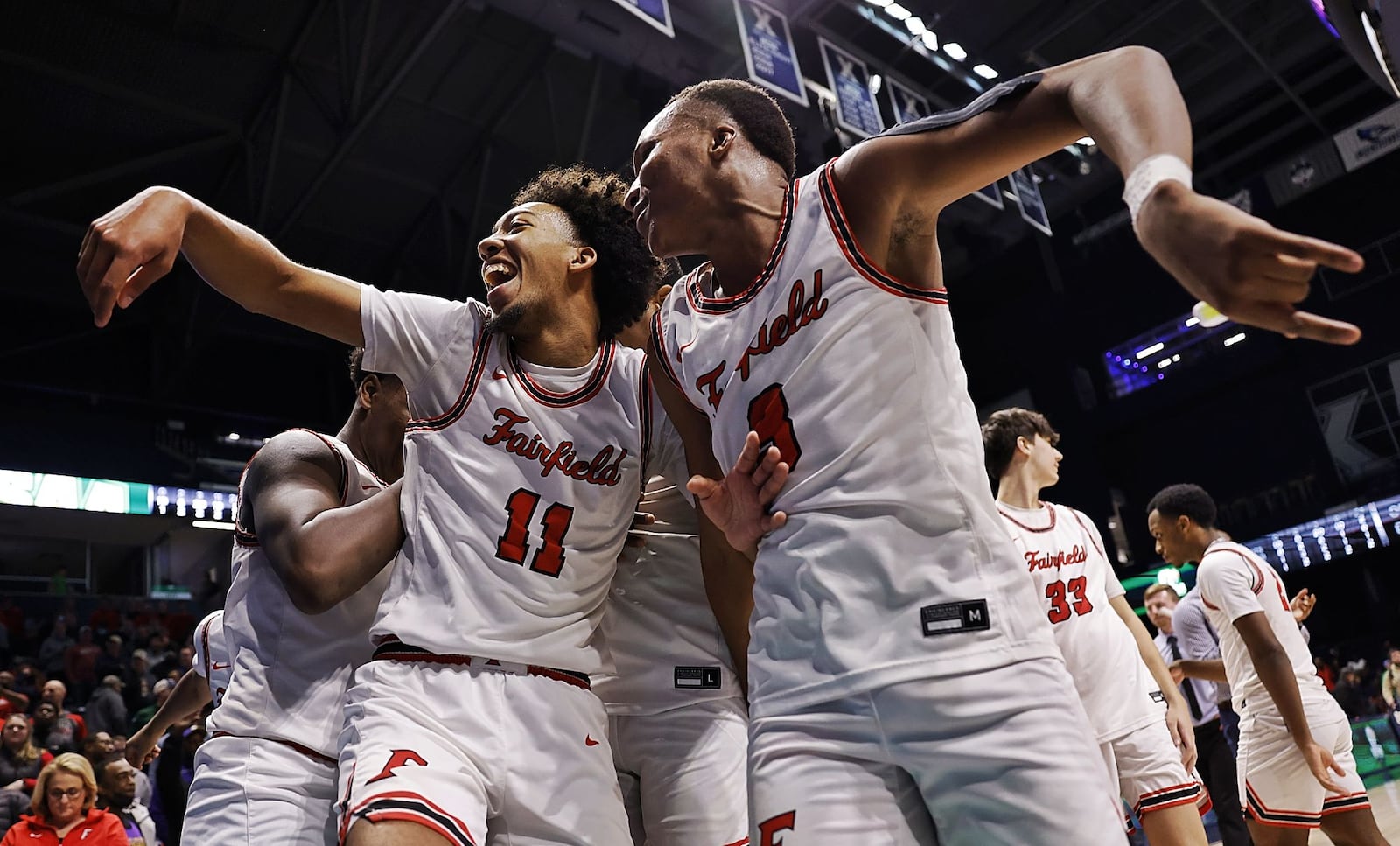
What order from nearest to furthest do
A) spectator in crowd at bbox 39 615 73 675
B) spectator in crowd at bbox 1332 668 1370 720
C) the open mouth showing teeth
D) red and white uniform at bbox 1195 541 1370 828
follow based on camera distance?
the open mouth showing teeth, red and white uniform at bbox 1195 541 1370 828, spectator in crowd at bbox 39 615 73 675, spectator in crowd at bbox 1332 668 1370 720

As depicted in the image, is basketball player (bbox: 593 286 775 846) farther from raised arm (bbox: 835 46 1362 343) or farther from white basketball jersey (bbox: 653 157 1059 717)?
raised arm (bbox: 835 46 1362 343)

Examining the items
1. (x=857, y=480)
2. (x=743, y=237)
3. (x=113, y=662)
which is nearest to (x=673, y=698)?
(x=857, y=480)

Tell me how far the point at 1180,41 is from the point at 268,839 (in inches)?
670

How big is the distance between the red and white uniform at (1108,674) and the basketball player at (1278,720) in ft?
2.49

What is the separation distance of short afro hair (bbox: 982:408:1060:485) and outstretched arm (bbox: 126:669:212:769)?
10.8ft

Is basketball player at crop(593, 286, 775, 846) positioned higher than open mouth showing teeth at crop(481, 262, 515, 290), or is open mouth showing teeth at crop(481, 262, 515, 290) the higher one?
open mouth showing teeth at crop(481, 262, 515, 290)

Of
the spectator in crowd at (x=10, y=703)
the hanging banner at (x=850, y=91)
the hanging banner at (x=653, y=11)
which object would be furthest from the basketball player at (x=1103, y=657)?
the spectator in crowd at (x=10, y=703)

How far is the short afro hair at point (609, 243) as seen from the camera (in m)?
2.91

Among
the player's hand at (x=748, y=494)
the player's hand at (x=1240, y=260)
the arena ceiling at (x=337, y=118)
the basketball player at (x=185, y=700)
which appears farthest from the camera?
the arena ceiling at (x=337, y=118)

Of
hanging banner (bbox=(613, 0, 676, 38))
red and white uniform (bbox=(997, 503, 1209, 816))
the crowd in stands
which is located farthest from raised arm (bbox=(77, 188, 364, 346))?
hanging banner (bbox=(613, 0, 676, 38))

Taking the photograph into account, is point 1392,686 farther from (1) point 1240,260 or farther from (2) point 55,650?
(2) point 55,650

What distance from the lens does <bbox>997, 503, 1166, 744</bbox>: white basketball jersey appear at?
4.06 metres

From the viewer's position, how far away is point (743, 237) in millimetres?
2170

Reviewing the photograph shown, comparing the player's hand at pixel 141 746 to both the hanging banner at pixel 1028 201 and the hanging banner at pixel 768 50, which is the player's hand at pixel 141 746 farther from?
the hanging banner at pixel 1028 201
